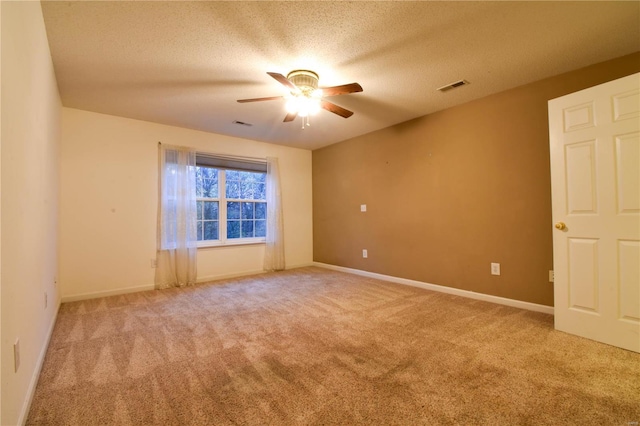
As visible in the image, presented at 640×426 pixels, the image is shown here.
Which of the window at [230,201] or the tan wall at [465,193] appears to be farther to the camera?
the window at [230,201]

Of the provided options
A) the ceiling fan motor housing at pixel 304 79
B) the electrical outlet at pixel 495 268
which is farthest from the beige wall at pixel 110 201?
the electrical outlet at pixel 495 268

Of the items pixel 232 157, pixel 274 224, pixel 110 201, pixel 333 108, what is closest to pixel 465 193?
pixel 333 108

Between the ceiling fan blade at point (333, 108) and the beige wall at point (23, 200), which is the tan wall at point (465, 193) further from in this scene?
the beige wall at point (23, 200)

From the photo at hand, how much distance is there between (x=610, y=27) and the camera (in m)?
2.04

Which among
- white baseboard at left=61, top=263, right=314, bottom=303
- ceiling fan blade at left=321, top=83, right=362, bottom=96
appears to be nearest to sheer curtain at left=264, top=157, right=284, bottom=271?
white baseboard at left=61, top=263, right=314, bottom=303

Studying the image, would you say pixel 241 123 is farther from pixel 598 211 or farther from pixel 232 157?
pixel 598 211

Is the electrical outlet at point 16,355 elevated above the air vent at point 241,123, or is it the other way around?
the air vent at point 241,123

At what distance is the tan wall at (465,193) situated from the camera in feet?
9.23

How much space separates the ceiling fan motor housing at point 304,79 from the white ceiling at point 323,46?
54 millimetres

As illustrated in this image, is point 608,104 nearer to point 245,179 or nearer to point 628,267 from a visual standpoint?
point 628,267

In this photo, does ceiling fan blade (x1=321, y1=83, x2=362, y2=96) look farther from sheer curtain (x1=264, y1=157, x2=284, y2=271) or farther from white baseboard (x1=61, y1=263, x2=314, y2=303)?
white baseboard (x1=61, y1=263, x2=314, y2=303)

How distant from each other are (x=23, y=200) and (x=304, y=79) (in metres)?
2.15

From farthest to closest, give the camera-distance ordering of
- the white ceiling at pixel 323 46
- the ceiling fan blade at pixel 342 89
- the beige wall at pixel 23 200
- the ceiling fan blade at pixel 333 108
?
the ceiling fan blade at pixel 333 108 → the ceiling fan blade at pixel 342 89 → the white ceiling at pixel 323 46 → the beige wall at pixel 23 200

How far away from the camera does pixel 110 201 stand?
143 inches
